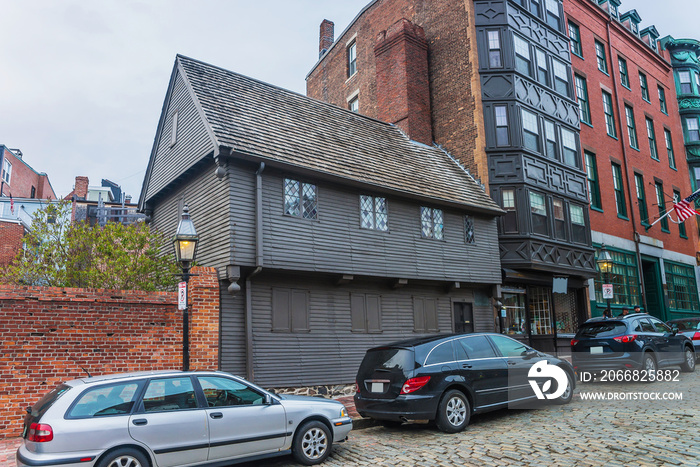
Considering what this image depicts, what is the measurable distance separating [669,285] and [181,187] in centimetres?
2554

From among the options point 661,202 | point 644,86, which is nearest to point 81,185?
point 644,86

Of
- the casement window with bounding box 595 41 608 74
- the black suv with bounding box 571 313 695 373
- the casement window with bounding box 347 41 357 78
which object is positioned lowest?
the black suv with bounding box 571 313 695 373

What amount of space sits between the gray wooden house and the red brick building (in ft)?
31.4

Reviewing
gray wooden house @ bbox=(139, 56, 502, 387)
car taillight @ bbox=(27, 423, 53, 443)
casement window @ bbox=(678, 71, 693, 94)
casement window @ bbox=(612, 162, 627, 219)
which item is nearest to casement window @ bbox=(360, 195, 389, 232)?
gray wooden house @ bbox=(139, 56, 502, 387)

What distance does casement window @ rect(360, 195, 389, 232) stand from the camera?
14.9 metres

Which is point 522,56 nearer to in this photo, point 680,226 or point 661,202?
point 661,202

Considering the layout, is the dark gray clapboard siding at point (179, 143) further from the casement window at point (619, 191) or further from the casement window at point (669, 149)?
the casement window at point (669, 149)

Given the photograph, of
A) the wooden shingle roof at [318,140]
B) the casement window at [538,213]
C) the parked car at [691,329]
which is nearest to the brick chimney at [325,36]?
the wooden shingle roof at [318,140]

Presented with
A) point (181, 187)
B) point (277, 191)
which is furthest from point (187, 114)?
point (277, 191)

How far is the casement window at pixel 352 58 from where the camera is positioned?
2808 cm

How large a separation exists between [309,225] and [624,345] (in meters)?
8.39

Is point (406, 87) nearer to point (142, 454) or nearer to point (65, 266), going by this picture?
point (65, 266)

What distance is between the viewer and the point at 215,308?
11.7 metres

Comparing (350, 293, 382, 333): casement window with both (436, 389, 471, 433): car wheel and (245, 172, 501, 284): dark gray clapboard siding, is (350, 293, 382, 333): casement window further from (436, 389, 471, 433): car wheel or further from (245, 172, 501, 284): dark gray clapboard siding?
(436, 389, 471, 433): car wheel
